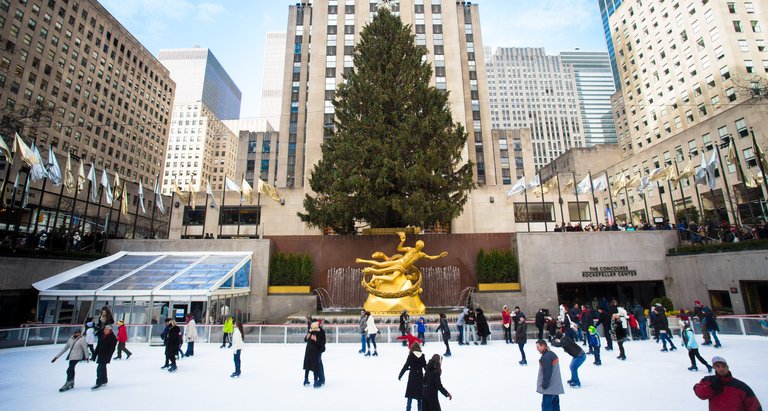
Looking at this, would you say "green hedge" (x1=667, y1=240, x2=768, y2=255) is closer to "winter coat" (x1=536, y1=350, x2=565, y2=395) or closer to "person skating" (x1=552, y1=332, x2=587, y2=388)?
"person skating" (x1=552, y1=332, x2=587, y2=388)

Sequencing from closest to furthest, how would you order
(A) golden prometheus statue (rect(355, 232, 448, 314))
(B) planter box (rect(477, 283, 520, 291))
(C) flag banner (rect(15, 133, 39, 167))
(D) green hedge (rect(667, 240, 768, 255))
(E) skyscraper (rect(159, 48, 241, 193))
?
(D) green hedge (rect(667, 240, 768, 255))
(A) golden prometheus statue (rect(355, 232, 448, 314))
(C) flag banner (rect(15, 133, 39, 167))
(B) planter box (rect(477, 283, 520, 291))
(E) skyscraper (rect(159, 48, 241, 193))

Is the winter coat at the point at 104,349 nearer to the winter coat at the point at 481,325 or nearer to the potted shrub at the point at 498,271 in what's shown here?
the winter coat at the point at 481,325

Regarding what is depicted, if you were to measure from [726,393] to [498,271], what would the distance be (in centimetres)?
1954

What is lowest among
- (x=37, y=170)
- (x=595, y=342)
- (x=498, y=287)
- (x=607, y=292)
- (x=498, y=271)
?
(x=595, y=342)

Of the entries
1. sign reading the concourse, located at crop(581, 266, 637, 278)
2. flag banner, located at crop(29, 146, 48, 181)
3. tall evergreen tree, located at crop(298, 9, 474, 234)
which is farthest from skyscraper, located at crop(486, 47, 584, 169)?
flag banner, located at crop(29, 146, 48, 181)

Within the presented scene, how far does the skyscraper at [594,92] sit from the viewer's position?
14525cm

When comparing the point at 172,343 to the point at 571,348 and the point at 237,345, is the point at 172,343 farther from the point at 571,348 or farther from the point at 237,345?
the point at 571,348

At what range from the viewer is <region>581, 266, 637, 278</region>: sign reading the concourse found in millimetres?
23703

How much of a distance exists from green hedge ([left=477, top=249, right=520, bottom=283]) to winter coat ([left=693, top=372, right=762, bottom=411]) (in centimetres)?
1932

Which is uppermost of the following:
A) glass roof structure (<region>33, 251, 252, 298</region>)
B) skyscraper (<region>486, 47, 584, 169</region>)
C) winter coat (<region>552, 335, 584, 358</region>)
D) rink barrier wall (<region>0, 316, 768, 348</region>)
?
skyscraper (<region>486, 47, 584, 169</region>)

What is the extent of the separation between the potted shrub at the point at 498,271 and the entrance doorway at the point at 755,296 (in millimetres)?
11255

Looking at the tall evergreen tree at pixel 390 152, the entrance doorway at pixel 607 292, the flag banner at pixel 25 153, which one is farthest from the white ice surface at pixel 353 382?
the flag banner at pixel 25 153

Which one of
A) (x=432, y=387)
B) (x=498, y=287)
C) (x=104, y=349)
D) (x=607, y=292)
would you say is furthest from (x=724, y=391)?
(x=607, y=292)

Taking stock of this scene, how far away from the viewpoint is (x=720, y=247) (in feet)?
69.0
